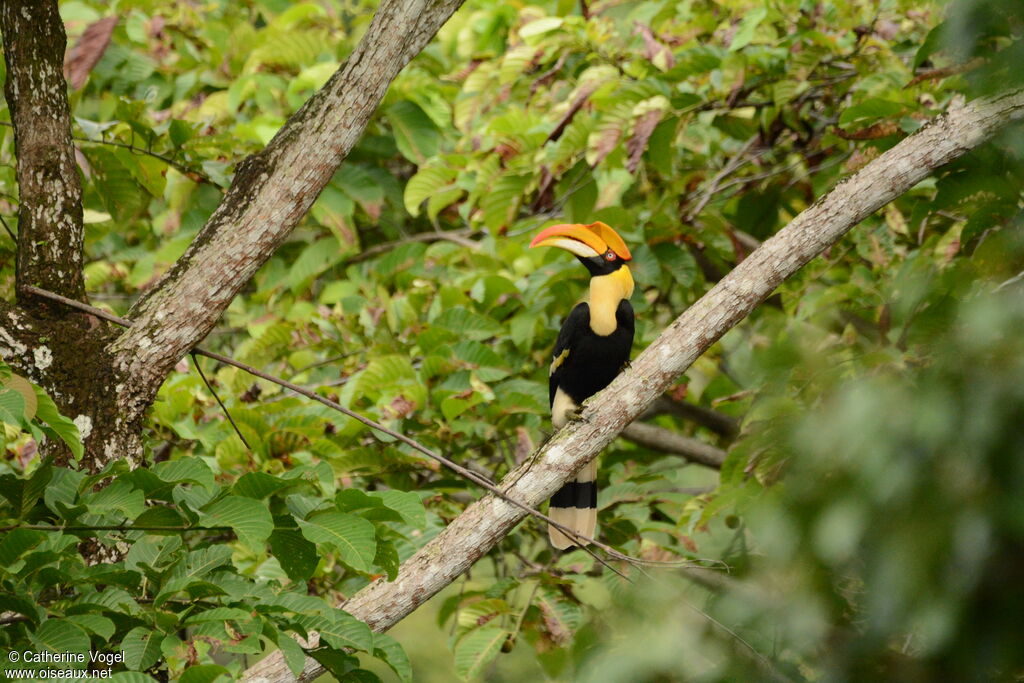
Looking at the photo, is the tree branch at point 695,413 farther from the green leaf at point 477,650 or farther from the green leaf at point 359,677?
the green leaf at point 359,677

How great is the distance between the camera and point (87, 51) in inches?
129

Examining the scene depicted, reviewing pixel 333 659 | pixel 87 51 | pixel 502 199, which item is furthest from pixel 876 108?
pixel 87 51

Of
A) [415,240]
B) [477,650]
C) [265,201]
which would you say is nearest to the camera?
[265,201]

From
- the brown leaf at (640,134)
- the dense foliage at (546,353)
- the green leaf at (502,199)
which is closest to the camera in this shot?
the dense foliage at (546,353)

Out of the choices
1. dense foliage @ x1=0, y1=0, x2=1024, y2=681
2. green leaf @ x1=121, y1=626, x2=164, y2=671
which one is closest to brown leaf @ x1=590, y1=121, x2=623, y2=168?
dense foliage @ x1=0, y1=0, x2=1024, y2=681

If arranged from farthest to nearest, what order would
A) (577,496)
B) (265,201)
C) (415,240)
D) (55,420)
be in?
(415,240) → (577,496) → (265,201) → (55,420)

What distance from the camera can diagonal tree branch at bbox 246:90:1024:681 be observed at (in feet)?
5.99

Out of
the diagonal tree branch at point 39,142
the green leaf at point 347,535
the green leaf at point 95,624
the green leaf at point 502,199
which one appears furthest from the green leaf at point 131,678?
the green leaf at point 502,199

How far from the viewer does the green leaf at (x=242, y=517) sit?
1.44 m

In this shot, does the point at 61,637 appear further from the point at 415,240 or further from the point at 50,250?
the point at 415,240

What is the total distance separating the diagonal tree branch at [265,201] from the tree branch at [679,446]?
5.62 ft

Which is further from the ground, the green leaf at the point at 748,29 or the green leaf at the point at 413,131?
the green leaf at the point at 748,29

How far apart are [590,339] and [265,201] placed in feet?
4.02

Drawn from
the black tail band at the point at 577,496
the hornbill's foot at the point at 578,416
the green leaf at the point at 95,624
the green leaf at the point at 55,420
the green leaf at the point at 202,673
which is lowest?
the black tail band at the point at 577,496
